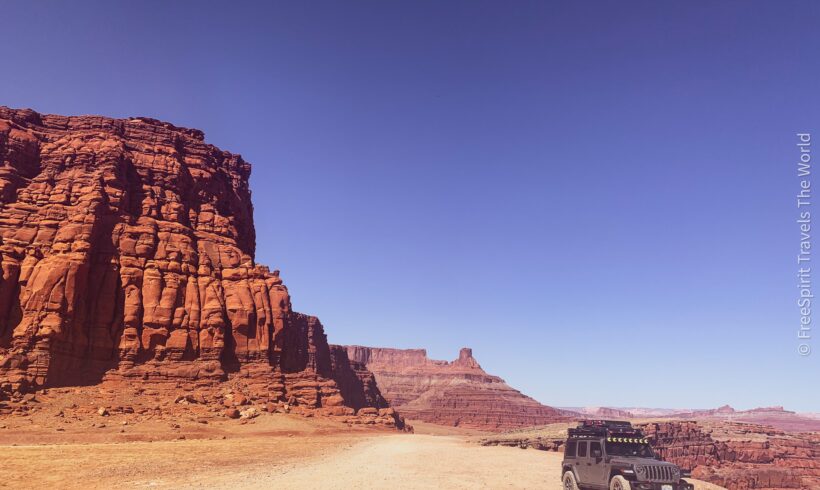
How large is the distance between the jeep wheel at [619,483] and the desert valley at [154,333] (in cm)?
981

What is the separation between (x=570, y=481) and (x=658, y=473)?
3480 millimetres

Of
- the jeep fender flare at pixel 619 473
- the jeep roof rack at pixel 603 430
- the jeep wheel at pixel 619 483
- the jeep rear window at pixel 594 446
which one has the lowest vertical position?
the jeep wheel at pixel 619 483

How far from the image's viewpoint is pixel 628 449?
50.5 feet

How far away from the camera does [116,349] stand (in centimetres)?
5075

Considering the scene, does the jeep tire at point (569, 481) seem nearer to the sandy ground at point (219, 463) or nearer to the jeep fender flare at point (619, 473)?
the sandy ground at point (219, 463)

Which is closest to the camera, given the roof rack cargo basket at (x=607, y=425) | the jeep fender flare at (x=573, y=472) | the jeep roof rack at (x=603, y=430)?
the jeep roof rack at (x=603, y=430)

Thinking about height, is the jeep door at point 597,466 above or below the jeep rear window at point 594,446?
below

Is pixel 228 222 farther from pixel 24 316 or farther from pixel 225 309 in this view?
pixel 24 316

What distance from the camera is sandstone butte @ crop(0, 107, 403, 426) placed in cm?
4753

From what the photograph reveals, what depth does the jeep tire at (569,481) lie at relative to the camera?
16.4 meters

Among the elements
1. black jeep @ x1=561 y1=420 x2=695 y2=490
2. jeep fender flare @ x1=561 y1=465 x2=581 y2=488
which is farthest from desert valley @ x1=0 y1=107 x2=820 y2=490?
black jeep @ x1=561 y1=420 x2=695 y2=490

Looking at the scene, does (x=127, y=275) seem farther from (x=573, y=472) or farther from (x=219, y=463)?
(x=573, y=472)

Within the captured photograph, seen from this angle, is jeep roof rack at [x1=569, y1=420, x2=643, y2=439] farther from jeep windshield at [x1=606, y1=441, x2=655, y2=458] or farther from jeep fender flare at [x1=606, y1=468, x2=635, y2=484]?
jeep fender flare at [x1=606, y1=468, x2=635, y2=484]

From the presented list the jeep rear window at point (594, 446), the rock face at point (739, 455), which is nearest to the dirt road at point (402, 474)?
the jeep rear window at point (594, 446)
